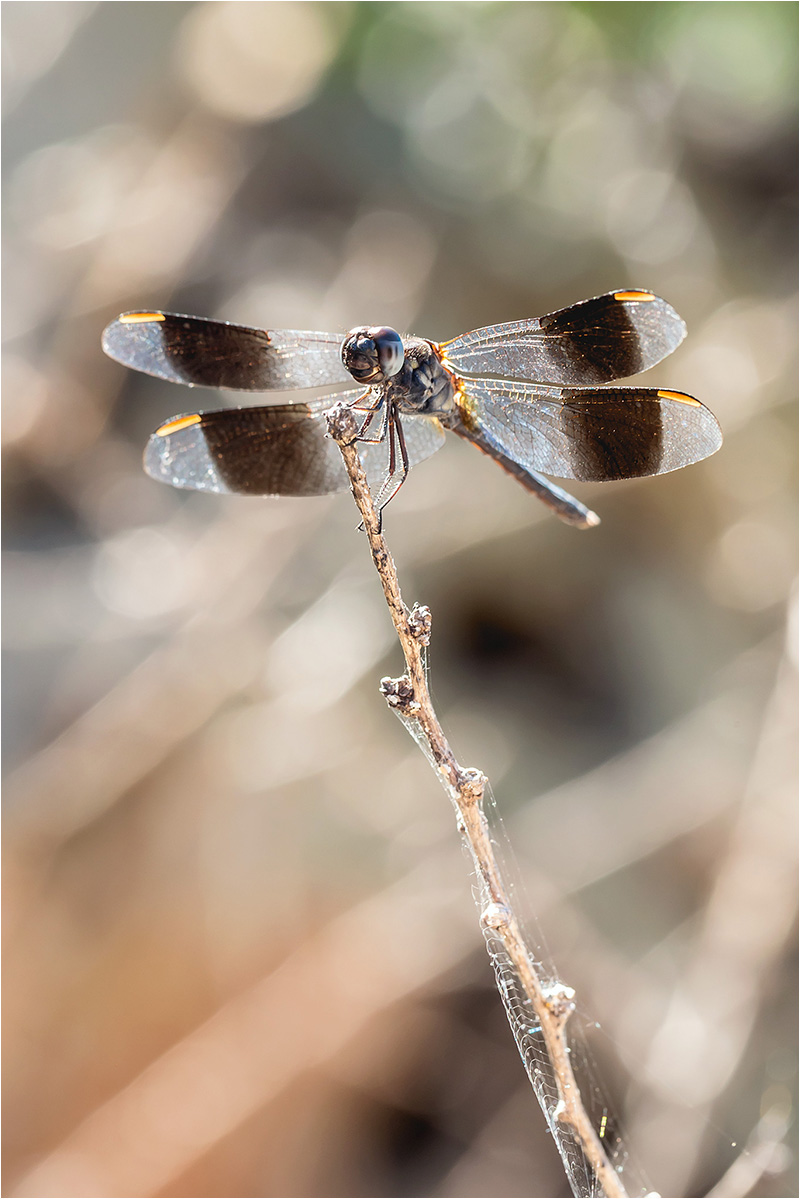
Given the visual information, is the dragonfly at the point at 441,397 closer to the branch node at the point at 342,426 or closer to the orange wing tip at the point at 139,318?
the orange wing tip at the point at 139,318

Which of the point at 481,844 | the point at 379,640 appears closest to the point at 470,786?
the point at 481,844

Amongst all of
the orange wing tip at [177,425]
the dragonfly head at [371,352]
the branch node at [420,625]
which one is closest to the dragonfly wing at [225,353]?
the orange wing tip at [177,425]

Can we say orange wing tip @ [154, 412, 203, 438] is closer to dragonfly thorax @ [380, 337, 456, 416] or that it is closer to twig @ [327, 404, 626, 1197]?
dragonfly thorax @ [380, 337, 456, 416]

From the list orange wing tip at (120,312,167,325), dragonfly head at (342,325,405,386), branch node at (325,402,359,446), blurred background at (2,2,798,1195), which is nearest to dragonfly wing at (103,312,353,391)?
orange wing tip at (120,312,167,325)

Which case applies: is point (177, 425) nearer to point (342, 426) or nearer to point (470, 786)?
point (342, 426)

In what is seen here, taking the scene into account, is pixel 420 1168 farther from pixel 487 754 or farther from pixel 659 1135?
pixel 487 754

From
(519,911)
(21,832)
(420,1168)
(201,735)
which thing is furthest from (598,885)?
(21,832)

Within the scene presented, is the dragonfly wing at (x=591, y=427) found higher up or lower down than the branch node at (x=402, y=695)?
higher up
